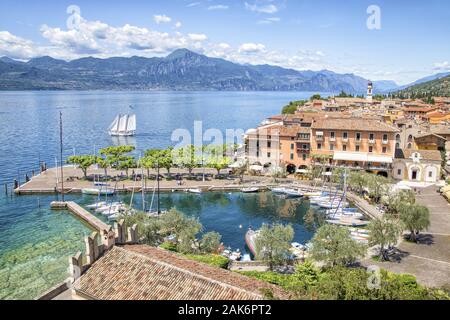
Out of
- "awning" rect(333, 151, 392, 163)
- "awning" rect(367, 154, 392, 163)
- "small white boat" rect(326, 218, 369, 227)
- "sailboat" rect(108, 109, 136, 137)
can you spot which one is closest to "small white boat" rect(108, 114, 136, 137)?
"sailboat" rect(108, 109, 136, 137)

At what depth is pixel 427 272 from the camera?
109ft

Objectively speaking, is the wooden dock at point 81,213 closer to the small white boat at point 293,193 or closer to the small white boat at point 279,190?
the small white boat at point 279,190

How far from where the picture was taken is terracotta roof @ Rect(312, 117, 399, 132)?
69.8 metres

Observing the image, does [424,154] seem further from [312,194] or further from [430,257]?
[430,257]

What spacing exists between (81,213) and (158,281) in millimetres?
38022

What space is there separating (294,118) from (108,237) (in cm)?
6920

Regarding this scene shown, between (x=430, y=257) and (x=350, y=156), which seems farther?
(x=350, y=156)

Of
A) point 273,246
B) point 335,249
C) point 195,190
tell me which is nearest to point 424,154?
point 195,190

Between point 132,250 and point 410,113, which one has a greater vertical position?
point 410,113

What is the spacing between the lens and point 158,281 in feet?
64.2

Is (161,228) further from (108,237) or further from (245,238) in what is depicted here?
(108,237)

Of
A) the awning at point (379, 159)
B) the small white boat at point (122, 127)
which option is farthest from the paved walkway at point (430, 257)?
the small white boat at point (122, 127)

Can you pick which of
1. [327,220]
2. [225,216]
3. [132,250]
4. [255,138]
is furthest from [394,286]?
[255,138]

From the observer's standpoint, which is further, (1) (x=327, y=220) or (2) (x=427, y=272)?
(1) (x=327, y=220)
